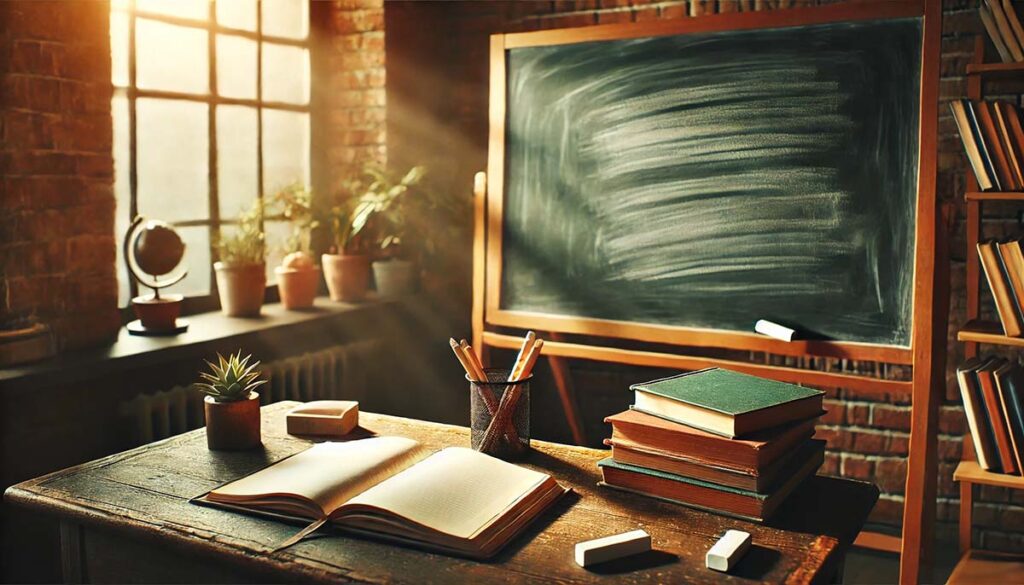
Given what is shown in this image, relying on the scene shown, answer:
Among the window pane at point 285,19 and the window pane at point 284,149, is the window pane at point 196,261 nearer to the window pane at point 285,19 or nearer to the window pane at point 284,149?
the window pane at point 284,149

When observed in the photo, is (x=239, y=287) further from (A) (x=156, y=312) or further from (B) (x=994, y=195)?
(B) (x=994, y=195)

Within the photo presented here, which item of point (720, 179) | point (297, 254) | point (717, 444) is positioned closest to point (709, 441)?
point (717, 444)

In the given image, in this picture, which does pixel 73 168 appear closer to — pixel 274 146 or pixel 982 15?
pixel 274 146

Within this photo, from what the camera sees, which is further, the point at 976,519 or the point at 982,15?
the point at 976,519

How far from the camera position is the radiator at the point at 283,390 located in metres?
2.42

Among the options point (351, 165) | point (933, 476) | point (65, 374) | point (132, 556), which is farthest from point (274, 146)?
point (933, 476)

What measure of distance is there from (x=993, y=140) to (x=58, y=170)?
259cm

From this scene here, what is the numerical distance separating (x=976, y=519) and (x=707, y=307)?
1472 mm

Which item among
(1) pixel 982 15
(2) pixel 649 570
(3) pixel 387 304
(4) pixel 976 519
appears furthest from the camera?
(3) pixel 387 304

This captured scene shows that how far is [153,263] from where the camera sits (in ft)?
8.41

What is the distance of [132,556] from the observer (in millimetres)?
1323

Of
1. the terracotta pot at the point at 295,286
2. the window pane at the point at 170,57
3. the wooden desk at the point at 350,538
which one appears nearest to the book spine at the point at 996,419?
the wooden desk at the point at 350,538

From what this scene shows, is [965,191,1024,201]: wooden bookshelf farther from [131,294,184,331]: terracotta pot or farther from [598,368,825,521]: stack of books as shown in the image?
[131,294,184,331]: terracotta pot

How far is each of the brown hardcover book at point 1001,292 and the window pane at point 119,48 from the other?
265 cm
